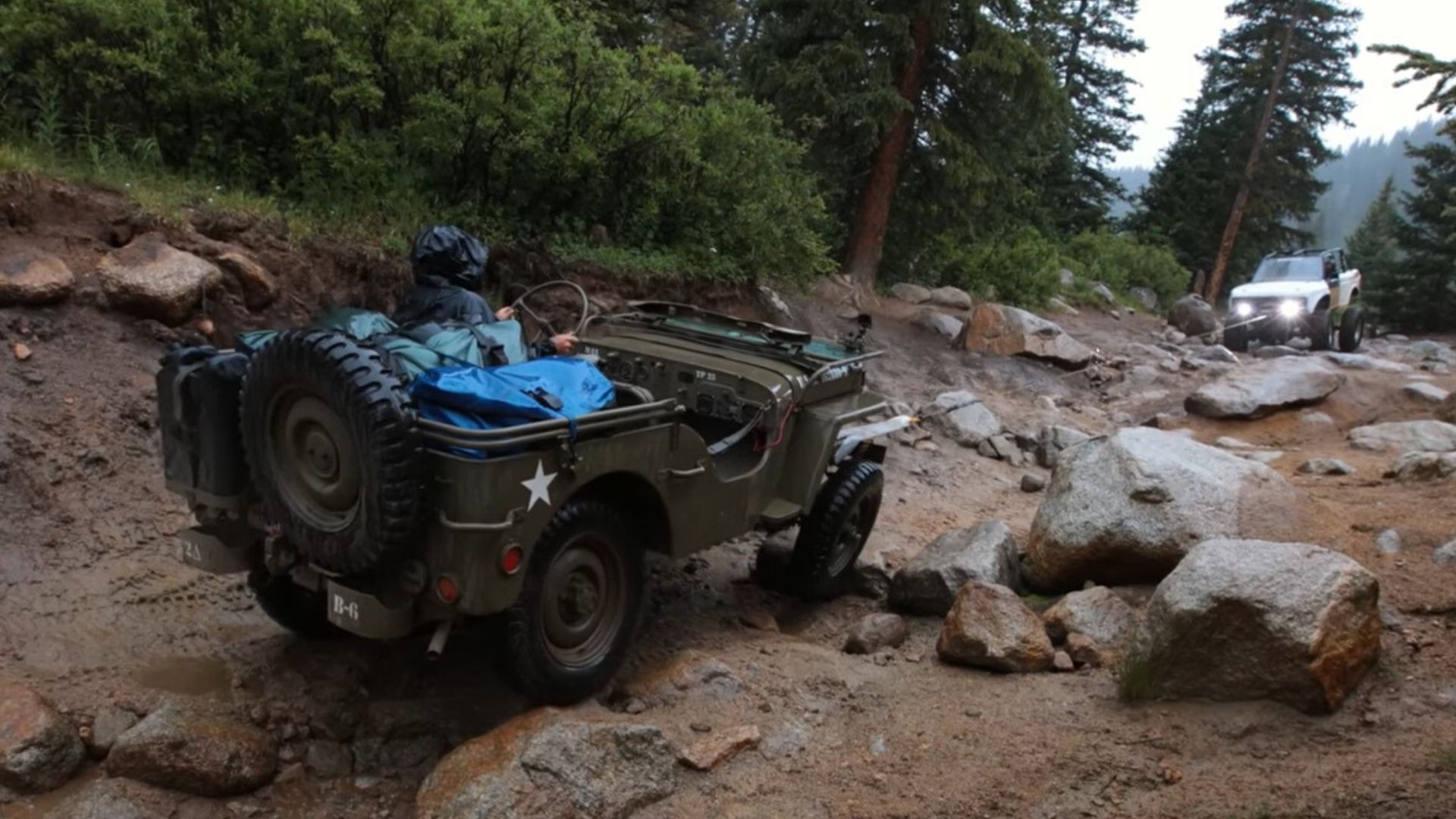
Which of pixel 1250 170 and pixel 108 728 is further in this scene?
pixel 1250 170

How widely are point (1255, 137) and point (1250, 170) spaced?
1229mm

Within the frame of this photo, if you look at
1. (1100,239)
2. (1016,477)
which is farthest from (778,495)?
(1100,239)

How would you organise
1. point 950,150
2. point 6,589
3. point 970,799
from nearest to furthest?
point 970,799, point 6,589, point 950,150

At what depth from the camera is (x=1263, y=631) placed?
13.2ft

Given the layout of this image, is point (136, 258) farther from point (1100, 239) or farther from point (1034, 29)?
point (1100, 239)

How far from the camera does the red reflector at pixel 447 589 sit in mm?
3688

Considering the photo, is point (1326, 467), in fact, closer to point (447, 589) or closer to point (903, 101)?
point (447, 589)

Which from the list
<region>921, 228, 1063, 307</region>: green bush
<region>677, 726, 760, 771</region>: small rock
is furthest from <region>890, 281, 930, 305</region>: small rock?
<region>677, 726, 760, 771</region>: small rock

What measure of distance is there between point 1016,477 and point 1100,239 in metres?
21.0

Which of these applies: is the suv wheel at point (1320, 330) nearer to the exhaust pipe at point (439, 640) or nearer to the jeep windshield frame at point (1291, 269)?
the jeep windshield frame at point (1291, 269)

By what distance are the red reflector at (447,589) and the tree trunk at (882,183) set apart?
12953mm

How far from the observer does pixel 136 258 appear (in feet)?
21.7

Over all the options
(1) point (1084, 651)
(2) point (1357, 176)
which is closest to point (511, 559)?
(1) point (1084, 651)

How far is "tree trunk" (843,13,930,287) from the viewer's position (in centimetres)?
1545
